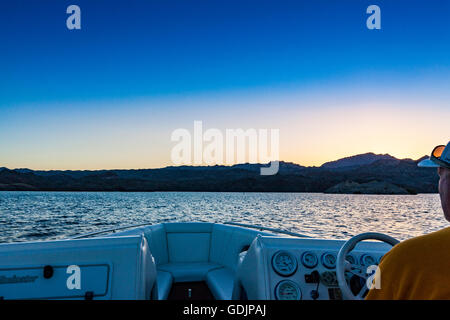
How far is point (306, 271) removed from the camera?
2.31m

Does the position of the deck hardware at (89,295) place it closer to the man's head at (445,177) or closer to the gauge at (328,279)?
the gauge at (328,279)

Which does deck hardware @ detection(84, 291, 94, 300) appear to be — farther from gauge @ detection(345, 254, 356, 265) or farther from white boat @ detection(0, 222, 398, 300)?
gauge @ detection(345, 254, 356, 265)

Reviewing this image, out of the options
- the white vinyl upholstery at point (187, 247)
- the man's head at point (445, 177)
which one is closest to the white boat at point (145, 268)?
the man's head at point (445, 177)

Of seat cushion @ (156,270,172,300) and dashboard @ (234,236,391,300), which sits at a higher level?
dashboard @ (234,236,391,300)

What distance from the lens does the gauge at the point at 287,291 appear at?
224 cm

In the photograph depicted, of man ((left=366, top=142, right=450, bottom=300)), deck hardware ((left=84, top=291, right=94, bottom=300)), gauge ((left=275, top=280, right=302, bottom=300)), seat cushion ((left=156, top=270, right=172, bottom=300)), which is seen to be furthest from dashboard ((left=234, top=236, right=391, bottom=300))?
seat cushion ((left=156, top=270, right=172, bottom=300))

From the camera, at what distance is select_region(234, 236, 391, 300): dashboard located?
2.26 metres

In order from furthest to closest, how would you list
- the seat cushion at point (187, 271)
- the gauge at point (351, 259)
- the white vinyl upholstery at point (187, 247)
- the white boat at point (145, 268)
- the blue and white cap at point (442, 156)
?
1. the white vinyl upholstery at point (187, 247)
2. the seat cushion at point (187, 271)
3. the gauge at point (351, 259)
4. the white boat at point (145, 268)
5. the blue and white cap at point (442, 156)

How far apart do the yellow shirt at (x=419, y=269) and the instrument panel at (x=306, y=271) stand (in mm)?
1359

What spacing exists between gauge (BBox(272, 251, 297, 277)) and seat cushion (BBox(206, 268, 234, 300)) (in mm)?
1424

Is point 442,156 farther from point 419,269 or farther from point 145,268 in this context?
point 145,268

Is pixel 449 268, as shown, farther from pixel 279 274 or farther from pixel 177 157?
pixel 177 157
